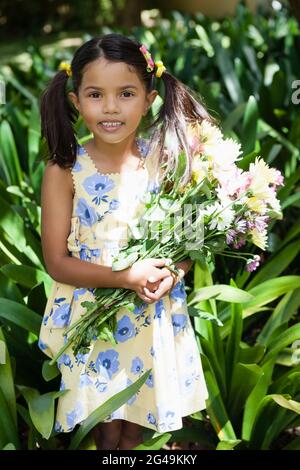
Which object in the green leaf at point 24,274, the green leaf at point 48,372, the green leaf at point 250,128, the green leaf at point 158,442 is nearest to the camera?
the green leaf at point 158,442

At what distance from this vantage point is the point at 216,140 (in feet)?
6.21

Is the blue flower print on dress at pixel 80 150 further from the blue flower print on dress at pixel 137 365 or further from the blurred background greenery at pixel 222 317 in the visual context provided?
the blue flower print on dress at pixel 137 365

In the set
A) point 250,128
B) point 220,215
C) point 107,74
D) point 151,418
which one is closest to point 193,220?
point 220,215

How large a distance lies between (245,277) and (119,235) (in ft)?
2.60

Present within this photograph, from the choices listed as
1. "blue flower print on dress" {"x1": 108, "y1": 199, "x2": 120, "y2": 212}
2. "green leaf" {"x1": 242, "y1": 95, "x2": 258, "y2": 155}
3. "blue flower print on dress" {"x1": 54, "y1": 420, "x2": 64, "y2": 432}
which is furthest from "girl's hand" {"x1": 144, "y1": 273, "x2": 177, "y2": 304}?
"green leaf" {"x1": 242, "y1": 95, "x2": 258, "y2": 155}

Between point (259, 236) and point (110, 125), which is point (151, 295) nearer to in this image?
point (259, 236)

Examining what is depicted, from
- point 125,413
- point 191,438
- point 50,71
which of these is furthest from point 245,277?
point 50,71

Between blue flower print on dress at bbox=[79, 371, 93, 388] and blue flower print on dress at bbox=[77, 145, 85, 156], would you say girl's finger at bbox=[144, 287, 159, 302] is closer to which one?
blue flower print on dress at bbox=[79, 371, 93, 388]

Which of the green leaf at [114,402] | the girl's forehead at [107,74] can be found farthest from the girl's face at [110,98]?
the green leaf at [114,402]

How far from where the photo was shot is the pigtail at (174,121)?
189cm

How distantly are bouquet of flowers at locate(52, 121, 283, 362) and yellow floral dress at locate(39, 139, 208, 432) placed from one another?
4 centimetres

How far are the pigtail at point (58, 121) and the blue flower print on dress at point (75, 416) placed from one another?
0.65 meters

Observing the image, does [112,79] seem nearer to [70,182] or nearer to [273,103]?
[70,182]

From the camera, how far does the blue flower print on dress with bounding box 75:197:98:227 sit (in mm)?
1861
